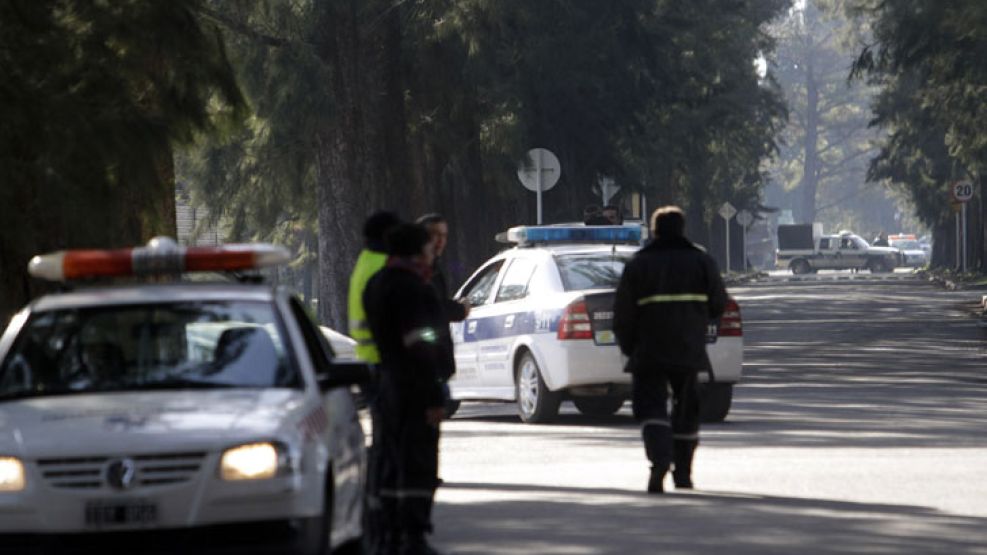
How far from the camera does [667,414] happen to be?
47.3 feet

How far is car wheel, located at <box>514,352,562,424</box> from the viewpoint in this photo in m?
20.4

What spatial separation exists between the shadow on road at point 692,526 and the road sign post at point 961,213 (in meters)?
55.6

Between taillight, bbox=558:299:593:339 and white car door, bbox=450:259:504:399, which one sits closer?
taillight, bbox=558:299:593:339

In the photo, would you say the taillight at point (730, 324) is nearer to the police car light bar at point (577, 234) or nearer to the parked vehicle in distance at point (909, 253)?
the police car light bar at point (577, 234)

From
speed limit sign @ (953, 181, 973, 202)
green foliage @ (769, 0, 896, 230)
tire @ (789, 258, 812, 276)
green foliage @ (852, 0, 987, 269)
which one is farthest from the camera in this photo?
green foliage @ (769, 0, 896, 230)

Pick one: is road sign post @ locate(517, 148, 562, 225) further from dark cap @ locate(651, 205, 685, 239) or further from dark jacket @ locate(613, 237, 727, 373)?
dark jacket @ locate(613, 237, 727, 373)

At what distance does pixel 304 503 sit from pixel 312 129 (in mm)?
25605

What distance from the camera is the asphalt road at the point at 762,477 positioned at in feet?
39.2

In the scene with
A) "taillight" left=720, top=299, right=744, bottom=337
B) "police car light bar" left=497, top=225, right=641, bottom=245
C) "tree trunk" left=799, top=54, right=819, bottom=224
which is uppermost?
"tree trunk" left=799, top=54, right=819, bottom=224

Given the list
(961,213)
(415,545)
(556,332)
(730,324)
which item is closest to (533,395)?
(556,332)

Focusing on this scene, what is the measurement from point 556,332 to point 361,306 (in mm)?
7323

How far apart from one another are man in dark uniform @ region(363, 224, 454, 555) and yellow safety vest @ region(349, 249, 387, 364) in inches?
44.2

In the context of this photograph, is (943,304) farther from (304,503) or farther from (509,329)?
(304,503)

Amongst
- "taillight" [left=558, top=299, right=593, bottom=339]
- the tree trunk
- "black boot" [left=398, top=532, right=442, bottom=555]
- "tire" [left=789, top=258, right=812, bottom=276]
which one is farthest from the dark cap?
the tree trunk
